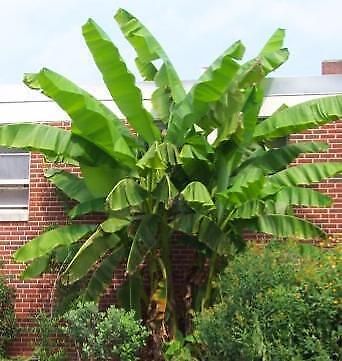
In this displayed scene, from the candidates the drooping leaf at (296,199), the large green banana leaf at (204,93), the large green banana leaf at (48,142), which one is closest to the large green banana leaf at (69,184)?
the large green banana leaf at (48,142)

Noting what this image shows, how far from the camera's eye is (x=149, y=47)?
12.3m

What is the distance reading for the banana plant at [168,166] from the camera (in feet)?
37.4

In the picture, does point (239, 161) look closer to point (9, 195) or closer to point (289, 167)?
point (289, 167)

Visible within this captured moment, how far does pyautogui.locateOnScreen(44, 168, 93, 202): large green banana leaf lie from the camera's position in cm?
1297

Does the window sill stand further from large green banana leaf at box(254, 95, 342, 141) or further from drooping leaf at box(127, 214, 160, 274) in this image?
large green banana leaf at box(254, 95, 342, 141)

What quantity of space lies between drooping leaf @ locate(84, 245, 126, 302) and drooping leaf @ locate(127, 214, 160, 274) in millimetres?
727

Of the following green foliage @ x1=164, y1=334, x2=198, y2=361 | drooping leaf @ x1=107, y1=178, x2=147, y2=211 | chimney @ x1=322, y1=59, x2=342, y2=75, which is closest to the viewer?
green foliage @ x1=164, y1=334, x2=198, y2=361

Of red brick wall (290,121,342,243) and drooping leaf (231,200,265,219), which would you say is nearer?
drooping leaf (231,200,265,219)

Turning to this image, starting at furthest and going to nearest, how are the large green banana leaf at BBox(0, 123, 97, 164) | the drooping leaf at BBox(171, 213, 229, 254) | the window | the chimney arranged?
the chimney
the window
the large green banana leaf at BBox(0, 123, 97, 164)
the drooping leaf at BBox(171, 213, 229, 254)

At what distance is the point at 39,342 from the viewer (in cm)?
1345

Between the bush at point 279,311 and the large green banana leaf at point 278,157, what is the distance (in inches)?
123

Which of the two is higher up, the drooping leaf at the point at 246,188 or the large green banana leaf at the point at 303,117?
the large green banana leaf at the point at 303,117

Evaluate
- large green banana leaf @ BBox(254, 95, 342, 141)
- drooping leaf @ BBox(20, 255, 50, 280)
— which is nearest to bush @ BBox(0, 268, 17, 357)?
drooping leaf @ BBox(20, 255, 50, 280)

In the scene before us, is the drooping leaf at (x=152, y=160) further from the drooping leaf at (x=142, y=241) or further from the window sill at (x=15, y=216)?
the window sill at (x=15, y=216)
